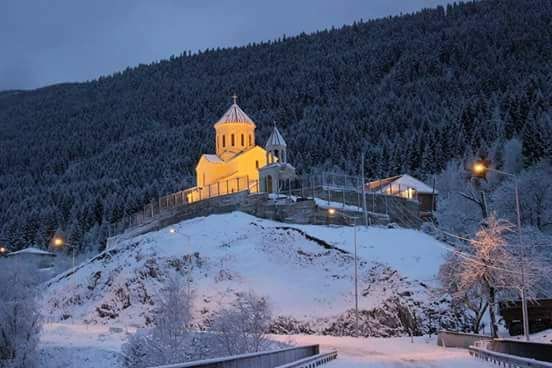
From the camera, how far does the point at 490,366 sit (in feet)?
86.3

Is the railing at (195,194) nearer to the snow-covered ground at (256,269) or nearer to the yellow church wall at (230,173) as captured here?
the yellow church wall at (230,173)

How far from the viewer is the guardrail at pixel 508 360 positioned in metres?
20.0

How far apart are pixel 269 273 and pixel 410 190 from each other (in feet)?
81.5

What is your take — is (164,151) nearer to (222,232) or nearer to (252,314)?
(222,232)

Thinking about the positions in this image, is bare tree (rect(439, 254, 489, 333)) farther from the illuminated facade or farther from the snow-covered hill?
the illuminated facade

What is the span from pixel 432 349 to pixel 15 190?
17007 centimetres

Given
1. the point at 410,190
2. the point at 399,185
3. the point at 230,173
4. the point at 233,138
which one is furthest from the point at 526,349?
the point at 233,138

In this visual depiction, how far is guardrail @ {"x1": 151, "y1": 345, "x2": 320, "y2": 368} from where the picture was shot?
15455mm

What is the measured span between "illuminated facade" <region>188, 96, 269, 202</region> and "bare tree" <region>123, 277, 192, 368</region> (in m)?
32.4

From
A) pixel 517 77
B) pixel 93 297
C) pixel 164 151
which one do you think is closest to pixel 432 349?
pixel 93 297

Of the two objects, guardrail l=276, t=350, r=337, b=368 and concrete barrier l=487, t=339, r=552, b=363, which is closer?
concrete barrier l=487, t=339, r=552, b=363

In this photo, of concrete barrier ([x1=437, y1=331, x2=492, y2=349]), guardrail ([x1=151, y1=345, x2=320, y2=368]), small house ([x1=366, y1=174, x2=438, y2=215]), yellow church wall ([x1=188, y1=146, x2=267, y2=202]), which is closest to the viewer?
guardrail ([x1=151, y1=345, x2=320, y2=368])

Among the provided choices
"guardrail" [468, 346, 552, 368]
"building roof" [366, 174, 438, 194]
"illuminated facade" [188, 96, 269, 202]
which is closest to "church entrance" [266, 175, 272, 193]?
"illuminated facade" [188, 96, 269, 202]

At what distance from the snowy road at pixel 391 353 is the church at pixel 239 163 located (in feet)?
91.4
